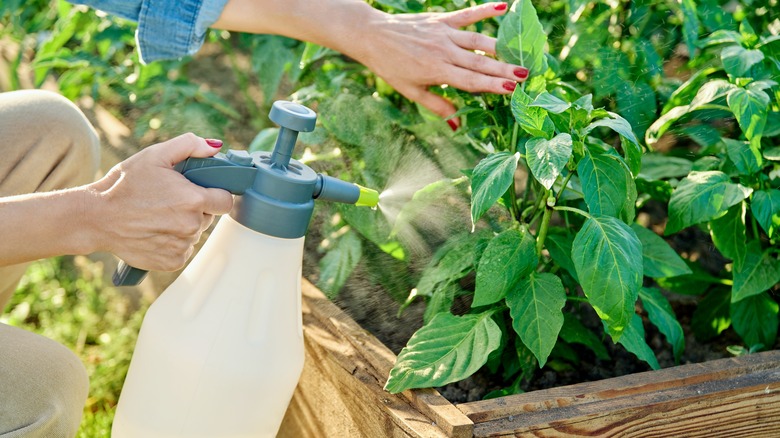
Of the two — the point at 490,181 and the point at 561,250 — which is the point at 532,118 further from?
the point at 561,250

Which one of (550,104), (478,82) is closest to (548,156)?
(550,104)

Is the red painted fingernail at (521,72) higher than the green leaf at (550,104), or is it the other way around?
the green leaf at (550,104)

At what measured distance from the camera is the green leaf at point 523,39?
138cm

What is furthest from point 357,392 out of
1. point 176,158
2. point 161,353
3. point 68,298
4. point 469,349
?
point 68,298

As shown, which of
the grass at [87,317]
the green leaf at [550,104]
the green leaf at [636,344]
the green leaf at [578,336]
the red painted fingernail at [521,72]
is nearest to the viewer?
the green leaf at [550,104]

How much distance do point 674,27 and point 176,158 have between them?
1164 millimetres

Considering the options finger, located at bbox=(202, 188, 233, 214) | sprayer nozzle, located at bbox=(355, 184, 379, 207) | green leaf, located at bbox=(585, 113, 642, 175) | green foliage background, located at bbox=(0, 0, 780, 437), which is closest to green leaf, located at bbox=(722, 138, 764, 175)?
green foliage background, located at bbox=(0, 0, 780, 437)

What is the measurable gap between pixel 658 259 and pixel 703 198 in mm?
120

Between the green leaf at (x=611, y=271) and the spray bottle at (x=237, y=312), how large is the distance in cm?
31

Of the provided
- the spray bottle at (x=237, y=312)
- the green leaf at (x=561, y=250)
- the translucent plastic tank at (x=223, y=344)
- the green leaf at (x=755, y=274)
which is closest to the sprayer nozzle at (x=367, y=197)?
the spray bottle at (x=237, y=312)

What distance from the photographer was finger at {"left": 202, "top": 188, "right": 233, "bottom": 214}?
3.55 ft

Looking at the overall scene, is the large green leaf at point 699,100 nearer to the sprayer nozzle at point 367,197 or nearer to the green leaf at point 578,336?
the green leaf at point 578,336

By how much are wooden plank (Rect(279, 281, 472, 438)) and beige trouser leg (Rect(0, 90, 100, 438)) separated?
37 cm

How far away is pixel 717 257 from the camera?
6.22ft
